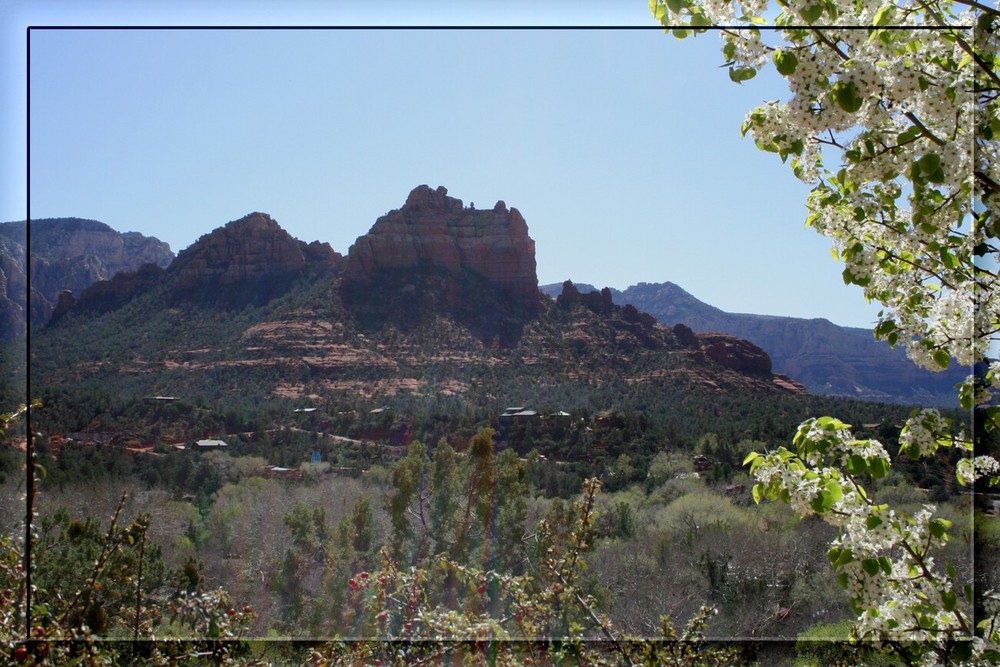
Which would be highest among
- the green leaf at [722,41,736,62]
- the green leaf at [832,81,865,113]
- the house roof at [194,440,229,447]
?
the green leaf at [722,41,736,62]

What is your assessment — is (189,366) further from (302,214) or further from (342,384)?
(302,214)

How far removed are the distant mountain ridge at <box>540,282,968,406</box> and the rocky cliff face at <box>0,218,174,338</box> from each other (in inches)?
79.9

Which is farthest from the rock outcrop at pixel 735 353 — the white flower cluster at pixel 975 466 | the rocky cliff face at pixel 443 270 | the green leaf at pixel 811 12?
the green leaf at pixel 811 12

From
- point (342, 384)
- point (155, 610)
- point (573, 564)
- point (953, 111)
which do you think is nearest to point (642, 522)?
point (573, 564)

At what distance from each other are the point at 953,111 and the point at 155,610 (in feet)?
8.25

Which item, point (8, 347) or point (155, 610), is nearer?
point (155, 610)

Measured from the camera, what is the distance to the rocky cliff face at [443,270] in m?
3.46

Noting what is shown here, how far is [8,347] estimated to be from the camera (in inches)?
97.0

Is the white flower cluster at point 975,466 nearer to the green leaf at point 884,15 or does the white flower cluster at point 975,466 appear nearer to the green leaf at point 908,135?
the green leaf at point 908,135

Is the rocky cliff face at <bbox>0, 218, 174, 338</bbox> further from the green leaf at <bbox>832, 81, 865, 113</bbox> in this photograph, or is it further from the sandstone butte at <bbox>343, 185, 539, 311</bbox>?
the green leaf at <bbox>832, 81, 865, 113</bbox>

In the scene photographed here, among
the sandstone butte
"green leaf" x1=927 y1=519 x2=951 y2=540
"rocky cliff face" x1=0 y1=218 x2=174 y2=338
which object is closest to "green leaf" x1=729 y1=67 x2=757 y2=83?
"green leaf" x1=927 y1=519 x2=951 y2=540

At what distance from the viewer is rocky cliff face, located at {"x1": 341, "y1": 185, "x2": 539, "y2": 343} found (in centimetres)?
346

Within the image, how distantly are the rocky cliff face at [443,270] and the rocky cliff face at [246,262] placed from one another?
266mm

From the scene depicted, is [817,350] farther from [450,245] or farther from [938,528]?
[938,528]
